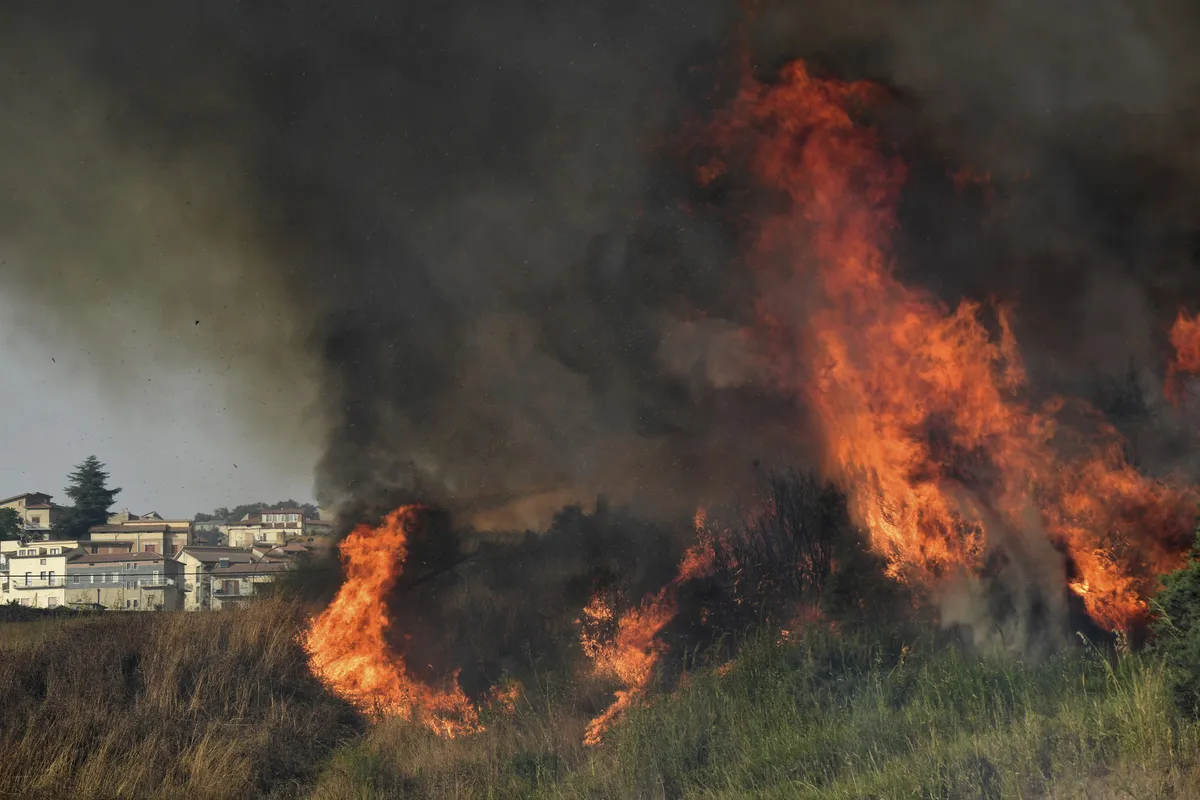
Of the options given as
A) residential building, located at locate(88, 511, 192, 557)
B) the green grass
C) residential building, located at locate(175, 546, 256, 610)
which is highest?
residential building, located at locate(88, 511, 192, 557)

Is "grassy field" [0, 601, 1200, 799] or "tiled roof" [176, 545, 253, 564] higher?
"tiled roof" [176, 545, 253, 564]

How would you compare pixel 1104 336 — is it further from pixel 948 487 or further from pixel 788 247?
pixel 788 247

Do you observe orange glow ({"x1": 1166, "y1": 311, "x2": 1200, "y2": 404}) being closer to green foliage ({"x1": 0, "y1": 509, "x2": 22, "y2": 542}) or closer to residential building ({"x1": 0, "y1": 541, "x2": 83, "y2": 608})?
residential building ({"x1": 0, "y1": 541, "x2": 83, "y2": 608})

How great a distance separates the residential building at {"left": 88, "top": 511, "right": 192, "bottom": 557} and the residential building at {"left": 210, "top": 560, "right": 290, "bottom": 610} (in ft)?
24.4

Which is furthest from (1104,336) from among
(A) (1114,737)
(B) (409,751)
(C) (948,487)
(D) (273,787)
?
(D) (273,787)

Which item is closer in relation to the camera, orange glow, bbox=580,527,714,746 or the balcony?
orange glow, bbox=580,527,714,746

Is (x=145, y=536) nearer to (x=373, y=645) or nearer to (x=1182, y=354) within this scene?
(x=373, y=645)

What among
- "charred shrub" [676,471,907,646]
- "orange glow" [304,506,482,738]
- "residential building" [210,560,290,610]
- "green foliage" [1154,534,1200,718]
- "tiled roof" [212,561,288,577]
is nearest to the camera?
"green foliage" [1154,534,1200,718]

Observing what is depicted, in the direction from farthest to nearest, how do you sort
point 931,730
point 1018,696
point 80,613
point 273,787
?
1. point 80,613
2. point 273,787
3. point 1018,696
4. point 931,730

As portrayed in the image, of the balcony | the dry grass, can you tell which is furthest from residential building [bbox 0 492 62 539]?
the dry grass

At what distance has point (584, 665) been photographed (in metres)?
13.8

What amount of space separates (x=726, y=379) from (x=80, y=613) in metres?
14.4

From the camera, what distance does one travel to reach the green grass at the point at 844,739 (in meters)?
6.94

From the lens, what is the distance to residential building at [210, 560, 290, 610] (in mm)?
17069
